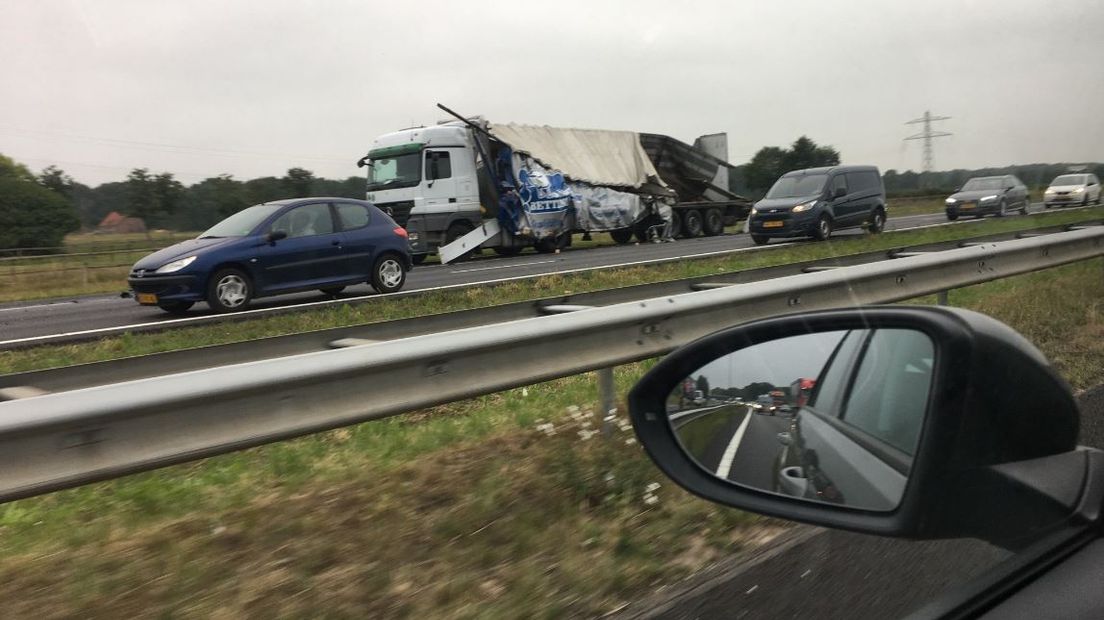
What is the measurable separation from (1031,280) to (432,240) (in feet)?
50.4

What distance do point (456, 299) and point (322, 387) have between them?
8505 mm

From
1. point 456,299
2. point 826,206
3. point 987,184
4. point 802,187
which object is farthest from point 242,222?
point 826,206

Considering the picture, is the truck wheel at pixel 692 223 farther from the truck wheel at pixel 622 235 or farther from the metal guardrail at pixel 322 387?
the metal guardrail at pixel 322 387

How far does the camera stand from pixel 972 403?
144 cm

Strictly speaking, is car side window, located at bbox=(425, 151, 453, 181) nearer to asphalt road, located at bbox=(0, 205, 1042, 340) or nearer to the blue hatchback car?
asphalt road, located at bbox=(0, 205, 1042, 340)

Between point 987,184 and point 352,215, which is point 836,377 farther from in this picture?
point 352,215

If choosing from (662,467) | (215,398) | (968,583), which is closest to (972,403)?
(968,583)

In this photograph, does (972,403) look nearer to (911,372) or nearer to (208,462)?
(911,372)

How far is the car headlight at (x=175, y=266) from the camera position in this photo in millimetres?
11133

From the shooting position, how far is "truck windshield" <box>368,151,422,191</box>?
21.0 m

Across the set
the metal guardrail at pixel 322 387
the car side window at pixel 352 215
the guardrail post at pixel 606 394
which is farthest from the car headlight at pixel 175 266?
the metal guardrail at pixel 322 387

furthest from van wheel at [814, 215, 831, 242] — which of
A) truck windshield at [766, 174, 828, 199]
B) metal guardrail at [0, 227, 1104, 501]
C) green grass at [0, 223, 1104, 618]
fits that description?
green grass at [0, 223, 1104, 618]

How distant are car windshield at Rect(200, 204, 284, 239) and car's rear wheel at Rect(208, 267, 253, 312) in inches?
21.2

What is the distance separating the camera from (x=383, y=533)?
3209 millimetres
